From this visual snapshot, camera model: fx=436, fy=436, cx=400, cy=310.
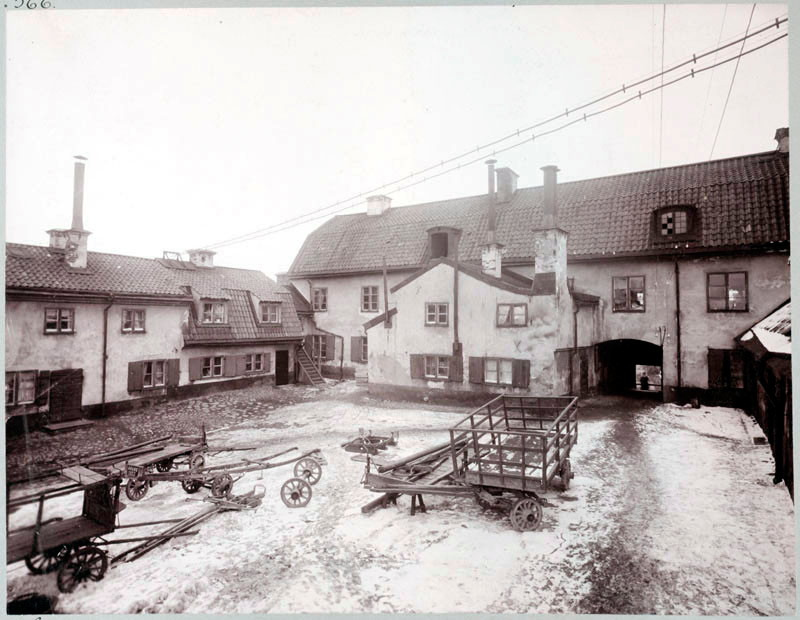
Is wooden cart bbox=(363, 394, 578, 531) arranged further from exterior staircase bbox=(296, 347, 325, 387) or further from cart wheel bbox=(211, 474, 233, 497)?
exterior staircase bbox=(296, 347, 325, 387)

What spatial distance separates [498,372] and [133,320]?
9.13 m

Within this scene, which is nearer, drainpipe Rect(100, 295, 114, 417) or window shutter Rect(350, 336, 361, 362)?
drainpipe Rect(100, 295, 114, 417)

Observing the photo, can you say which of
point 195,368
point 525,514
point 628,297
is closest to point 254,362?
point 195,368

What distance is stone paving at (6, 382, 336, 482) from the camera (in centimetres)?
557

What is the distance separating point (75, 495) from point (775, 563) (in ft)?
29.0

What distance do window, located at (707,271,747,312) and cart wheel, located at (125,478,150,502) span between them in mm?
13293

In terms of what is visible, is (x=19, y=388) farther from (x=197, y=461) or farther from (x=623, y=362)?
(x=623, y=362)

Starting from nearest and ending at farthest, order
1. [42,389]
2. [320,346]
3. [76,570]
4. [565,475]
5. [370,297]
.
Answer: [76,570] < [42,389] < [565,475] < [370,297] < [320,346]

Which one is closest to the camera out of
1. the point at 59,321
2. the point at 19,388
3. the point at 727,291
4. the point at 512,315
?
the point at 19,388

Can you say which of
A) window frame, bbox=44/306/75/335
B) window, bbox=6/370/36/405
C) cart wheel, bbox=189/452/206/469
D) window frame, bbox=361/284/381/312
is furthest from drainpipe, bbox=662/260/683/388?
window frame, bbox=44/306/75/335

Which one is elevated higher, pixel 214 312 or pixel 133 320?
pixel 214 312

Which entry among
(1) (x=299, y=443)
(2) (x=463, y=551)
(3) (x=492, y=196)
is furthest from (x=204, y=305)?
(2) (x=463, y=551)

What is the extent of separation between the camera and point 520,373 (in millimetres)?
12109

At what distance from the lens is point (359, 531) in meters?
5.45
